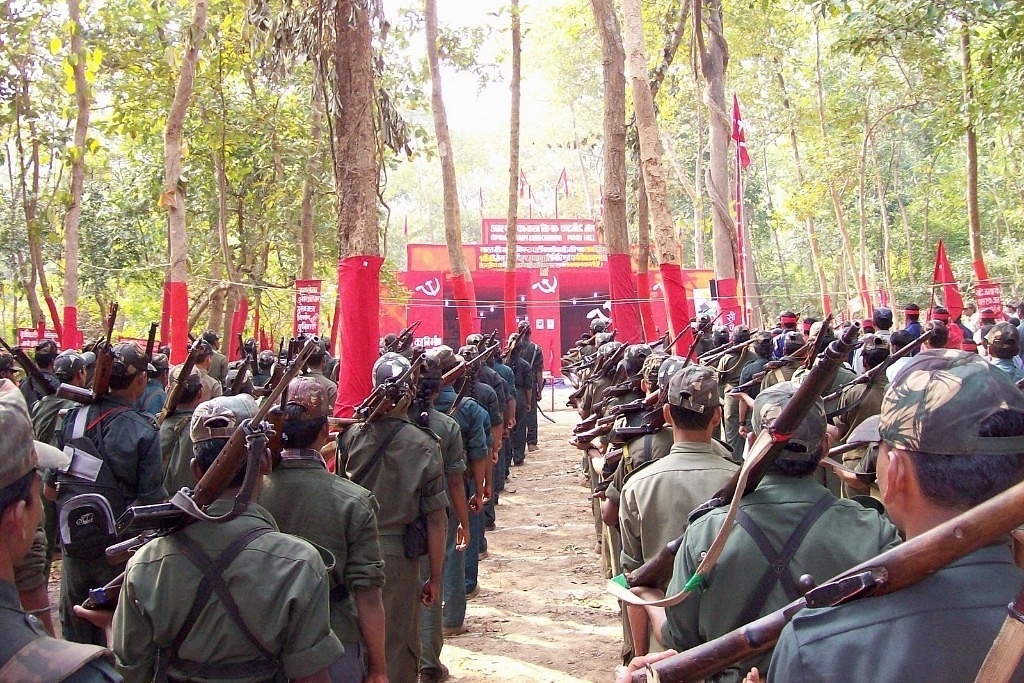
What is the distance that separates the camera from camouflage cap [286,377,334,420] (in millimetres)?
3783

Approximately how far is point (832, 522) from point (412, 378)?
119 inches

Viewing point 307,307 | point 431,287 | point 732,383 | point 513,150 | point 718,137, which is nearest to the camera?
point 732,383

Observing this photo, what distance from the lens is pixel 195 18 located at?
12742mm

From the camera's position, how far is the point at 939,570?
61.4 inches

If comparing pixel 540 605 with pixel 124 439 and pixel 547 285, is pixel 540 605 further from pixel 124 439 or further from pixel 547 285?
pixel 547 285

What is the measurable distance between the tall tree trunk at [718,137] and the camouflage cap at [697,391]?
13.4 meters

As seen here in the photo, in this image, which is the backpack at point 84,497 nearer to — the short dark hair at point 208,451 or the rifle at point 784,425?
the short dark hair at point 208,451

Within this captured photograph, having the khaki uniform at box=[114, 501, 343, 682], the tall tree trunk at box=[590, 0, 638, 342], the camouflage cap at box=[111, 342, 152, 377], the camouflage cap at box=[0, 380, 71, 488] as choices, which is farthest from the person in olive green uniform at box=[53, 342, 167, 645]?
the tall tree trunk at box=[590, 0, 638, 342]

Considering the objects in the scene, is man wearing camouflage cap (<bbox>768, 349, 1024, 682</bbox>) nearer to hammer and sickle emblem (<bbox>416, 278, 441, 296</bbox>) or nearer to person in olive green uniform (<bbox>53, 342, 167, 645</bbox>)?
person in olive green uniform (<bbox>53, 342, 167, 645</bbox>)

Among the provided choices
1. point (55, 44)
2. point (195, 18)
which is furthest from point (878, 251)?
point (55, 44)

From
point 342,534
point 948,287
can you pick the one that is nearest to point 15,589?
point 342,534

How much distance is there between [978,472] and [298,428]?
8.90ft

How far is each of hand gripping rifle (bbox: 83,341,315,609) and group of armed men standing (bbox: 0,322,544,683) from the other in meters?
0.02

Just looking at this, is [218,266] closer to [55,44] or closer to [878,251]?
[55,44]
